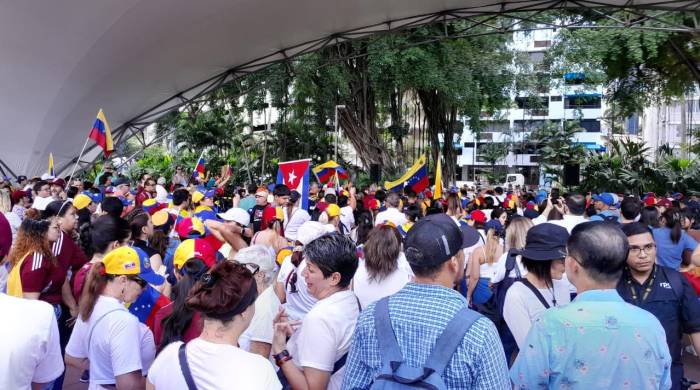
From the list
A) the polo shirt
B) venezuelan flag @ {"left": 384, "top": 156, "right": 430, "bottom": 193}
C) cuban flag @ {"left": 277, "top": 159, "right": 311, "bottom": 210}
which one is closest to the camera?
the polo shirt

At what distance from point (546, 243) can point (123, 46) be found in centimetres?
1181

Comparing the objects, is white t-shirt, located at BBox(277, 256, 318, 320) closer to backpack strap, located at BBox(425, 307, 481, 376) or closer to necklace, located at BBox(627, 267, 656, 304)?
backpack strap, located at BBox(425, 307, 481, 376)

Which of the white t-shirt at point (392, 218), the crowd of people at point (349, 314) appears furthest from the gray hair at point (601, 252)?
the white t-shirt at point (392, 218)

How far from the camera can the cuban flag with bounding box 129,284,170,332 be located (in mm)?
3797

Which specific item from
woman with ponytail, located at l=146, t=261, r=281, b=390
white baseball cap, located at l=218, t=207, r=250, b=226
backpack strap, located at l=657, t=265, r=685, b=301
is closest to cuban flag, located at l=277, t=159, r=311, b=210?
white baseball cap, located at l=218, t=207, r=250, b=226

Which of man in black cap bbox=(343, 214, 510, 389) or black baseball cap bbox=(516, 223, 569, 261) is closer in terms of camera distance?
man in black cap bbox=(343, 214, 510, 389)

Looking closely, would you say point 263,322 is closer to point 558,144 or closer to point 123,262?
point 123,262

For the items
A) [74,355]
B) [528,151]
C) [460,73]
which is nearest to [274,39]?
[460,73]

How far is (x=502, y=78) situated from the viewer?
24.6 metres

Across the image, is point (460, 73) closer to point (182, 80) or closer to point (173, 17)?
point (182, 80)

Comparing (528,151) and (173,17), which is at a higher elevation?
(173,17)

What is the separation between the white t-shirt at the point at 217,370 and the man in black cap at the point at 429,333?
337 mm

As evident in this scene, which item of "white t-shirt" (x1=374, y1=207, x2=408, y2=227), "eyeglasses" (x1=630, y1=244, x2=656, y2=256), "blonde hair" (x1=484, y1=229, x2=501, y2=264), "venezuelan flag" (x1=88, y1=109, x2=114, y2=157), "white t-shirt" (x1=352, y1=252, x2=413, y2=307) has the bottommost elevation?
"blonde hair" (x1=484, y1=229, x2=501, y2=264)

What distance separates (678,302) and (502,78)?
73.4 ft
